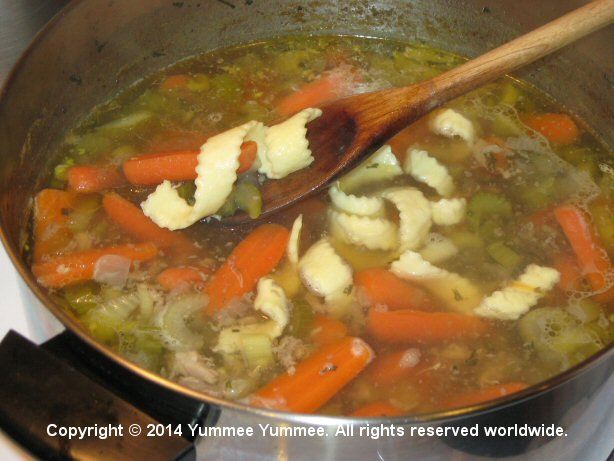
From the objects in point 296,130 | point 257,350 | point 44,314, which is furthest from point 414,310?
point 44,314

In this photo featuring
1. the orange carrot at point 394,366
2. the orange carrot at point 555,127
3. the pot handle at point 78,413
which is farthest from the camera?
the orange carrot at point 555,127

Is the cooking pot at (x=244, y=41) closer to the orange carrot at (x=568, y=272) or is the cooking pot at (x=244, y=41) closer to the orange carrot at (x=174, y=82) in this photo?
the orange carrot at (x=174, y=82)

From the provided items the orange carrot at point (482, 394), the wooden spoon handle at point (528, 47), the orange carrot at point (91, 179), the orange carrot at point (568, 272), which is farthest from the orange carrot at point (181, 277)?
the orange carrot at point (568, 272)

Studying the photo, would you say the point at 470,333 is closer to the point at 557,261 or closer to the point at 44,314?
the point at 557,261

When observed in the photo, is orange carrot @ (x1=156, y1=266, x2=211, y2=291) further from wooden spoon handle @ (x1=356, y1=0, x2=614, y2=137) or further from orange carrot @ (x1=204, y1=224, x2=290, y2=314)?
wooden spoon handle @ (x1=356, y1=0, x2=614, y2=137)

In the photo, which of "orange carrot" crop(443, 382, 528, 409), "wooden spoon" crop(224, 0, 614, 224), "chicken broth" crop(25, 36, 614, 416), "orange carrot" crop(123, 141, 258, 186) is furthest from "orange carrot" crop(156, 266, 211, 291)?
"orange carrot" crop(443, 382, 528, 409)

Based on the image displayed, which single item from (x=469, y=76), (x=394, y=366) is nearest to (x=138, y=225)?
(x=394, y=366)

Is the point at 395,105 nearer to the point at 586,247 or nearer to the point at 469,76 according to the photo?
the point at 469,76
